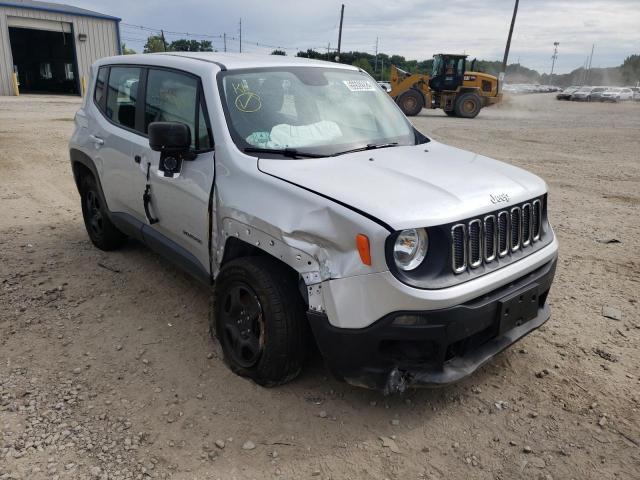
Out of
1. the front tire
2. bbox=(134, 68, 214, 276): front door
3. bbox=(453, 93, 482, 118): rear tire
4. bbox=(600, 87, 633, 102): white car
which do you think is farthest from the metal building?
bbox=(600, 87, 633, 102): white car

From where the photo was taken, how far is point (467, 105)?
23.7m

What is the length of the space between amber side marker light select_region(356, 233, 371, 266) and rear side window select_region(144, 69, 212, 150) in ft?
4.49

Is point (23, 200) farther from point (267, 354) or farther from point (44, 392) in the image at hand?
point (267, 354)

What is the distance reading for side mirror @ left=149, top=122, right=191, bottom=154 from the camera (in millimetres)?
3113

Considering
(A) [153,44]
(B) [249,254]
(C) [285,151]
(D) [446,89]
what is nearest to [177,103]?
(C) [285,151]

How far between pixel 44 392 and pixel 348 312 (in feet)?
6.22

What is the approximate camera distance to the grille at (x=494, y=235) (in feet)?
8.30

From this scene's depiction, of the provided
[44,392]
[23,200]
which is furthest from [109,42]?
[44,392]

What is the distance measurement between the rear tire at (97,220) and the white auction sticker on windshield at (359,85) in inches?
98.8

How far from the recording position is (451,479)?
2.42m

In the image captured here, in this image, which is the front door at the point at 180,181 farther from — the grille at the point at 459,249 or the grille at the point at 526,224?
the grille at the point at 526,224

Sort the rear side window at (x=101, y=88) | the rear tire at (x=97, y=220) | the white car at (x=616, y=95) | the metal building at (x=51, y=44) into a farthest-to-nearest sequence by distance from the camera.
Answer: the white car at (x=616, y=95), the metal building at (x=51, y=44), the rear tire at (x=97, y=220), the rear side window at (x=101, y=88)

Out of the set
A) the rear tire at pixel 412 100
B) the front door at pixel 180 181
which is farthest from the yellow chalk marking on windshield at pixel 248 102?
the rear tire at pixel 412 100

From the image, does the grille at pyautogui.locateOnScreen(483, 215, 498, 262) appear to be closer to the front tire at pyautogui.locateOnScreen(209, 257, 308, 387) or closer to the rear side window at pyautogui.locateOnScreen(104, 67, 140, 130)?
the front tire at pyautogui.locateOnScreen(209, 257, 308, 387)
